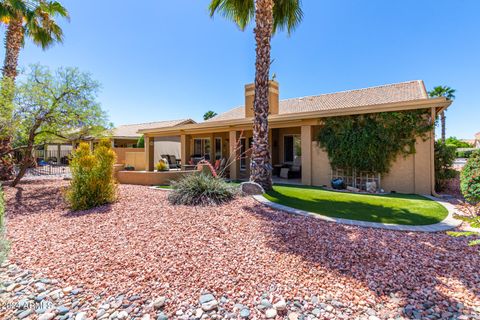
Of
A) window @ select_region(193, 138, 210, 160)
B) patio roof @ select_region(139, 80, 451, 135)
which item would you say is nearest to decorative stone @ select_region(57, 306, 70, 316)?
patio roof @ select_region(139, 80, 451, 135)

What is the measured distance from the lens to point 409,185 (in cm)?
952

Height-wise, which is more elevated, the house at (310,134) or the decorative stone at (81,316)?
the house at (310,134)

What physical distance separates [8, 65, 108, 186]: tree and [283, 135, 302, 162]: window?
11013 millimetres

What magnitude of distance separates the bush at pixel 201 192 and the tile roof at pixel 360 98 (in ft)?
27.7

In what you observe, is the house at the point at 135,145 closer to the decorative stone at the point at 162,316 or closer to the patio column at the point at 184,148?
the patio column at the point at 184,148

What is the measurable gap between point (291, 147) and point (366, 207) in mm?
9126

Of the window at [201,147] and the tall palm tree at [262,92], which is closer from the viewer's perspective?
the tall palm tree at [262,92]

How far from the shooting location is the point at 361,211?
645 centimetres

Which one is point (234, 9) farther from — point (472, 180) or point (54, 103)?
point (472, 180)

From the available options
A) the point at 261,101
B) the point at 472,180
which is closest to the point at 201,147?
the point at 261,101

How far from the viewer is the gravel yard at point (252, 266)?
8.88ft

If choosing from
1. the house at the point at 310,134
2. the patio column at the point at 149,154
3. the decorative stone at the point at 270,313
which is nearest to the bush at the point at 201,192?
the house at the point at 310,134

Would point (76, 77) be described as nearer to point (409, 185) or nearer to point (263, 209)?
point (263, 209)

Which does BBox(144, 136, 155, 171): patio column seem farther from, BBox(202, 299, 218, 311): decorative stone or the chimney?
BBox(202, 299, 218, 311): decorative stone
